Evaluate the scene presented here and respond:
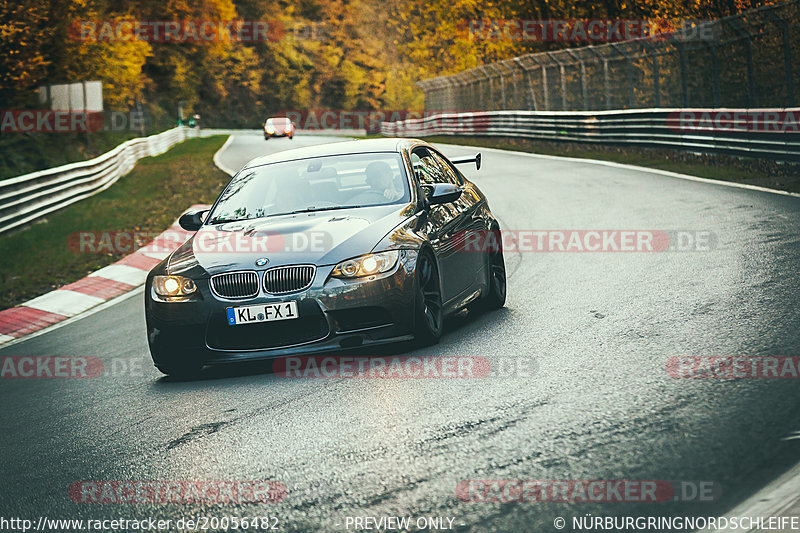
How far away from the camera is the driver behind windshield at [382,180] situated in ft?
25.9

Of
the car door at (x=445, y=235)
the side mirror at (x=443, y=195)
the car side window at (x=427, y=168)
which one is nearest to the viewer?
the car door at (x=445, y=235)

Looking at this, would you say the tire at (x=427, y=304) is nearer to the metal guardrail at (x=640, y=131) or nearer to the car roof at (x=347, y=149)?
the car roof at (x=347, y=149)

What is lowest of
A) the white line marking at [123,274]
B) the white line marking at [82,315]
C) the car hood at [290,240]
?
the white line marking at [82,315]

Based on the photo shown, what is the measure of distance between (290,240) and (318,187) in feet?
3.55

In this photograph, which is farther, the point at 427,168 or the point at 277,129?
the point at 277,129

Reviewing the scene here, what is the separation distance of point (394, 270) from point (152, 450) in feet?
6.85

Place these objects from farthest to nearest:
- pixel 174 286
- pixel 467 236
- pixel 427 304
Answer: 1. pixel 467 236
2. pixel 427 304
3. pixel 174 286

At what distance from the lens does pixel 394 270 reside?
22.4 feet

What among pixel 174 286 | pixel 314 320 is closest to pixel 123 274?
pixel 174 286

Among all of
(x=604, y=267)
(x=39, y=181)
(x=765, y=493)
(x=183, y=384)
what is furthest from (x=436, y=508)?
(x=39, y=181)

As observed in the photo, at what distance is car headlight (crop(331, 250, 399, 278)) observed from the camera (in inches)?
267

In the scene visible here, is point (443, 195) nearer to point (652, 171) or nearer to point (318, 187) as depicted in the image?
point (318, 187)

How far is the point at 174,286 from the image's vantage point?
23.2 ft

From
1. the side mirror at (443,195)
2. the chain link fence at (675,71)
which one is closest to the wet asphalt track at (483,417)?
the side mirror at (443,195)
